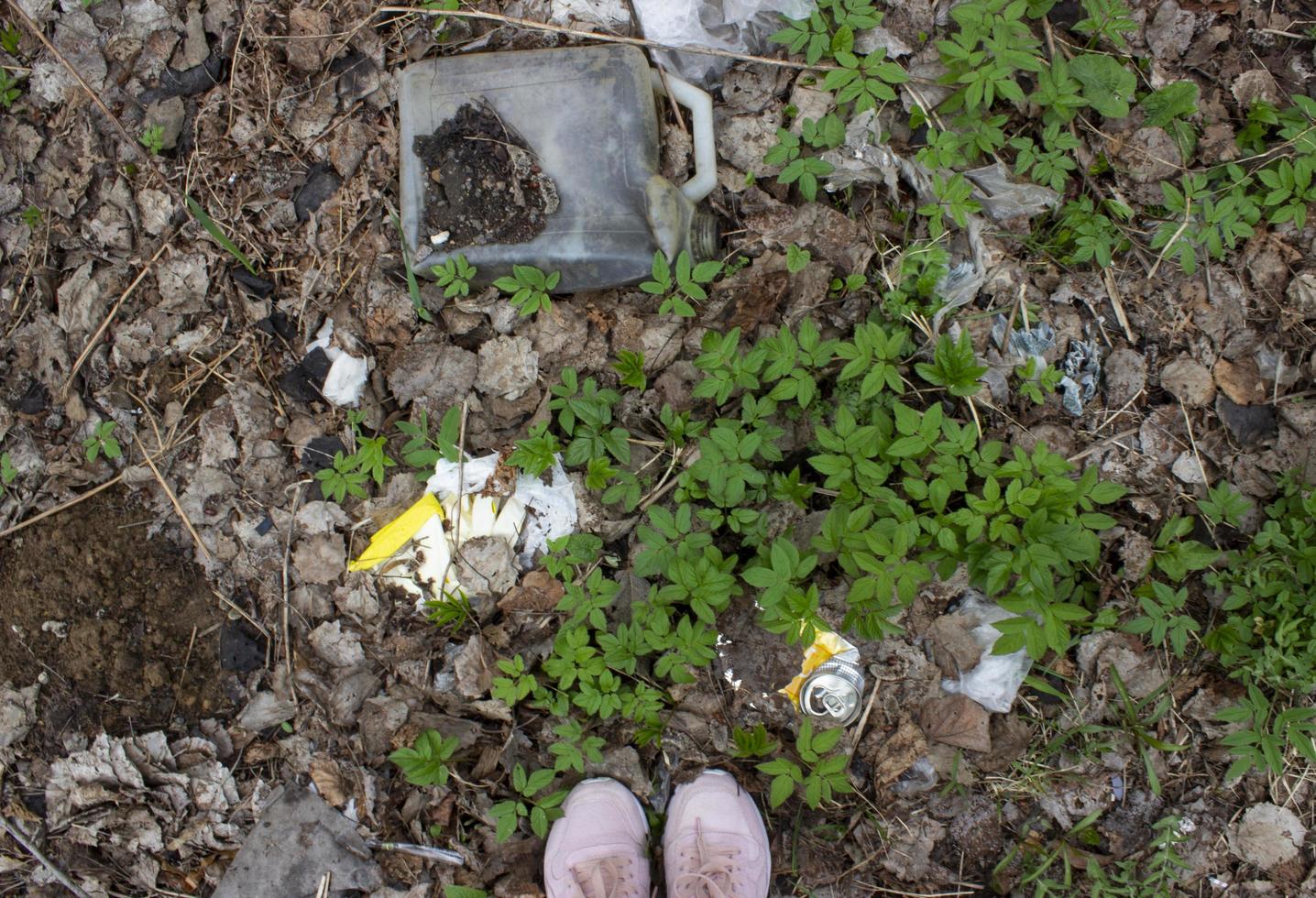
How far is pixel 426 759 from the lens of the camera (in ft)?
8.21

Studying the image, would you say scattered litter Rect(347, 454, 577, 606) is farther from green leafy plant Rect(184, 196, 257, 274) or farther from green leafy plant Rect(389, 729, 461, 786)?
green leafy plant Rect(184, 196, 257, 274)

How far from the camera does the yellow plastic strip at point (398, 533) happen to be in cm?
271

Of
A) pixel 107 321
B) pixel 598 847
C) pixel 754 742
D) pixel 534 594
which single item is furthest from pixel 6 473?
pixel 754 742

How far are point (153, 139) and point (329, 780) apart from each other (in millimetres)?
2316

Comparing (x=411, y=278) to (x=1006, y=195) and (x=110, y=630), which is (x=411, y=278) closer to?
(x=110, y=630)

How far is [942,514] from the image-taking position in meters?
2.30

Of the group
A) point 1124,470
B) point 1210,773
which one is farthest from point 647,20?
point 1210,773

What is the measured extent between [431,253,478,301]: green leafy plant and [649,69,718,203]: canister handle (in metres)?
0.74

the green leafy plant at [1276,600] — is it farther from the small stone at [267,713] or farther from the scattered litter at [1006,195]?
the small stone at [267,713]

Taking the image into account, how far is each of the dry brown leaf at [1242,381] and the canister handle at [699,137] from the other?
1736mm

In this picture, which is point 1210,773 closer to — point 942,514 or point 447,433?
point 942,514

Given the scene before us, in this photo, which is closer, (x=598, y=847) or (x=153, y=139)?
(x=598, y=847)

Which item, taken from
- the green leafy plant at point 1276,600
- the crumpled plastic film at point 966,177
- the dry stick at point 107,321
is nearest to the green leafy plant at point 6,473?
the dry stick at point 107,321

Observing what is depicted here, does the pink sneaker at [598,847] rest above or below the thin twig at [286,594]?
below
